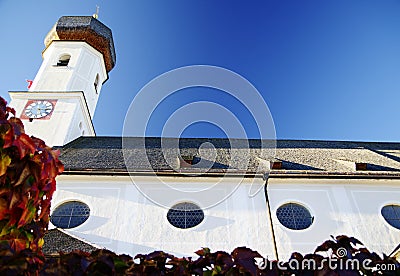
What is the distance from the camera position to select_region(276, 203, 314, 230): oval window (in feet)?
34.0

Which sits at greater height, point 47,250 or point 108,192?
point 108,192

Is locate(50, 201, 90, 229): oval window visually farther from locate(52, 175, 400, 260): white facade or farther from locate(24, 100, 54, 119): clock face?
locate(24, 100, 54, 119): clock face

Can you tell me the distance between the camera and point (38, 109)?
16.5m

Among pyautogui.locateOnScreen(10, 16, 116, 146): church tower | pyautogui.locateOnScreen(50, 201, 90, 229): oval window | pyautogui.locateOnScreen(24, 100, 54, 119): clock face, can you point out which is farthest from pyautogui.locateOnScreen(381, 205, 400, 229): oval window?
pyautogui.locateOnScreen(24, 100, 54, 119): clock face

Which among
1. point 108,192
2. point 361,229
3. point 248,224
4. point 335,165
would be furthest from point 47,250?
point 335,165

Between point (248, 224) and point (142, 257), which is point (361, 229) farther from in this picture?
point (142, 257)

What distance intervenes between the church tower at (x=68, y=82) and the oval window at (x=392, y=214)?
12073 mm

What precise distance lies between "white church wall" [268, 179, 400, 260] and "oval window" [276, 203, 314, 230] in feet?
0.41

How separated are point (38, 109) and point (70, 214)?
315 inches

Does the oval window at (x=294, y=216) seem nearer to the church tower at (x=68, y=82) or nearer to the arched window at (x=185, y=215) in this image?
the arched window at (x=185, y=215)

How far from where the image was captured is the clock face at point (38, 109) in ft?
52.9

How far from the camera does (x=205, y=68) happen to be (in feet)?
22.6

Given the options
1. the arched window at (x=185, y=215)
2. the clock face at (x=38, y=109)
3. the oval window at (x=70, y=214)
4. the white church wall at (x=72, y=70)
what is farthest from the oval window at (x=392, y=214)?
the white church wall at (x=72, y=70)

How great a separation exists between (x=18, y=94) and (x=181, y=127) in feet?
35.0
